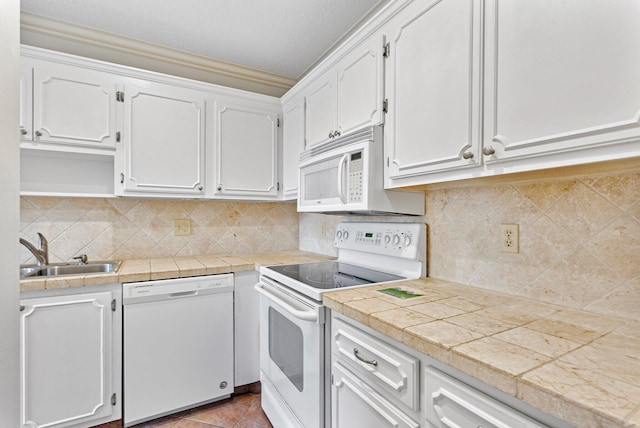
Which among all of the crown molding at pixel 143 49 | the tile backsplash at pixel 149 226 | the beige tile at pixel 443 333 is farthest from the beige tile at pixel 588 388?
the crown molding at pixel 143 49

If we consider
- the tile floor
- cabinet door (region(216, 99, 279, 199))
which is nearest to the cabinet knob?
cabinet door (region(216, 99, 279, 199))

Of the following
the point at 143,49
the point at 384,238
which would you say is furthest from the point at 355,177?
the point at 143,49

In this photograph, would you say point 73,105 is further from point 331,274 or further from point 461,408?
point 461,408

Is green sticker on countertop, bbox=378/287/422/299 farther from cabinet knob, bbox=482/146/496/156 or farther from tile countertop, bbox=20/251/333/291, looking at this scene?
tile countertop, bbox=20/251/333/291

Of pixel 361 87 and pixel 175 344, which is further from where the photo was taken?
pixel 175 344

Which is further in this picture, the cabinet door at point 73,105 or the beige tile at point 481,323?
the cabinet door at point 73,105

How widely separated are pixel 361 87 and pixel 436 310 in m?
1.12

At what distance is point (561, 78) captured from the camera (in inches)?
33.3

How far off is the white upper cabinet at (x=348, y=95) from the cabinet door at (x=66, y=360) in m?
1.54

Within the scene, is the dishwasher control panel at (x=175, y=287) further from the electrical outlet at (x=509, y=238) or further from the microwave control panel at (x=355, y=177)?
the electrical outlet at (x=509, y=238)

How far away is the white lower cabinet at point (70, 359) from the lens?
1.52m

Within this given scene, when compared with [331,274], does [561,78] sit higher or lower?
higher

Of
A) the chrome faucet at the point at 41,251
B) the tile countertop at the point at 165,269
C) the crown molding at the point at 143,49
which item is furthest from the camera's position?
the crown molding at the point at 143,49

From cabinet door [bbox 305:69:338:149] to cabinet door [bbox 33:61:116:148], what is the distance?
1.22m
